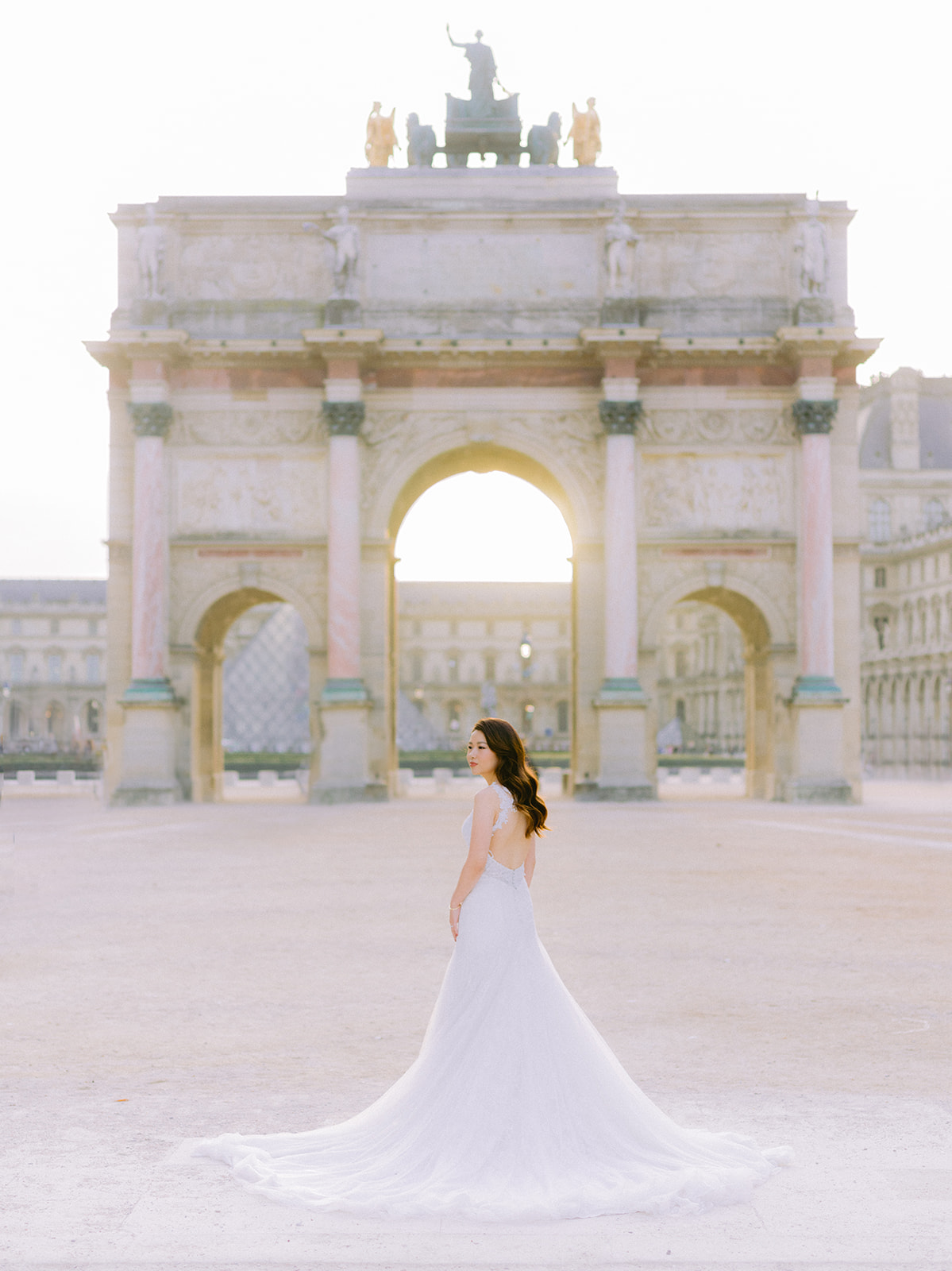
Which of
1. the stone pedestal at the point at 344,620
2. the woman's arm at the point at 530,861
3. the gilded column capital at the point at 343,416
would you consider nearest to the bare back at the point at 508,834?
the woman's arm at the point at 530,861

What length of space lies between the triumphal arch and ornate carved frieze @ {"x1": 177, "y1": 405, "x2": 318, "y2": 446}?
0.04 m

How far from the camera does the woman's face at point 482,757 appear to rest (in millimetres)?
5965

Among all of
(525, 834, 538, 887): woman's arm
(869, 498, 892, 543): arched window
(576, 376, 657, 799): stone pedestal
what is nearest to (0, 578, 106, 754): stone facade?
(869, 498, 892, 543): arched window

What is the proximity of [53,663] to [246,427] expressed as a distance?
355 feet

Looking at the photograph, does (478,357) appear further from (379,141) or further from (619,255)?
(379,141)

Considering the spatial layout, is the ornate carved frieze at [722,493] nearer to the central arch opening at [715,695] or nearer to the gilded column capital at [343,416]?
the central arch opening at [715,695]

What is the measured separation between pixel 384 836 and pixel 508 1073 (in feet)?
60.3

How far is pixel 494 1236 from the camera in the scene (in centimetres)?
528

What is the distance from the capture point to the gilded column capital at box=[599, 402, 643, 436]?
34.7 m

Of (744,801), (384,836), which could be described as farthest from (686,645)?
(384,836)

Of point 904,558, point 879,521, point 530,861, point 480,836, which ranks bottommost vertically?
point 530,861

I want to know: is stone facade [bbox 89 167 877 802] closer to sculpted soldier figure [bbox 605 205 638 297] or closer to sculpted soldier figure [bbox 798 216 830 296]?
sculpted soldier figure [bbox 798 216 830 296]

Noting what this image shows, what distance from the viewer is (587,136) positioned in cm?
3656

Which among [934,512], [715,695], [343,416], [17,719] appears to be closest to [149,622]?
[343,416]
